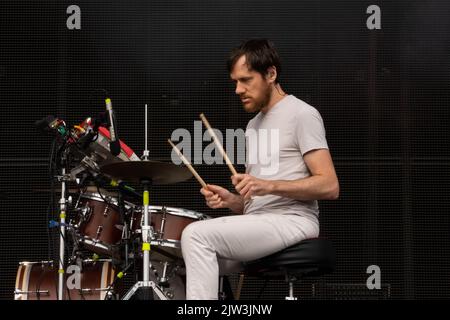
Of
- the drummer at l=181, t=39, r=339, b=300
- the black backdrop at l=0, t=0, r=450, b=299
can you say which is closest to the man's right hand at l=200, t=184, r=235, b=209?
the drummer at l=181, t=39, r=339, b=300

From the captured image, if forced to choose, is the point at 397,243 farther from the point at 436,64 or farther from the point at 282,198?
the point at 282,198

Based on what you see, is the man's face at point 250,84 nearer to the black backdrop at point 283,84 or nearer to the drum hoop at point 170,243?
the drum hoop at point 170,243

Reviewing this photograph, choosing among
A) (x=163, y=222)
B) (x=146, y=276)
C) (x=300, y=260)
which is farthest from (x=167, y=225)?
(x=300, y=260)

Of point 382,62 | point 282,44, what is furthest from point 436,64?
point 282,44

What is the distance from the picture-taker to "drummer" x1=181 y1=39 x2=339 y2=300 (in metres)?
2.79

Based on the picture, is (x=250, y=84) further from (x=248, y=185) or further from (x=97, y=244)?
(x=97, y=244)

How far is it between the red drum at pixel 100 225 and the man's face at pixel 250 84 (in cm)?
152

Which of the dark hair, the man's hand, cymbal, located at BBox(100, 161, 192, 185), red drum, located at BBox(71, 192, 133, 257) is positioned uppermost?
the dark hair

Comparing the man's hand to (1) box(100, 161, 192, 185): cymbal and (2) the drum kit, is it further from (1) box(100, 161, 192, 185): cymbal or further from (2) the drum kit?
(2) the drum kit

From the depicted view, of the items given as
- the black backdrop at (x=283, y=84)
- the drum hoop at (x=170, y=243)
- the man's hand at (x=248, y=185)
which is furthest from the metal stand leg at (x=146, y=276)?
the black backdrop at (x=283, y=84)

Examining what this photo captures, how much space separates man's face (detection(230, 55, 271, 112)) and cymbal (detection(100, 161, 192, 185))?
76 centimetres

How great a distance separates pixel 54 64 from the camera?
5.57m

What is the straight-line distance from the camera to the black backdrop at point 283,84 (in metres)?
5.49

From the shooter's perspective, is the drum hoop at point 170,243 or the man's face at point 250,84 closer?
the man's face at point 250,84
